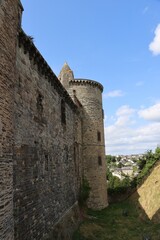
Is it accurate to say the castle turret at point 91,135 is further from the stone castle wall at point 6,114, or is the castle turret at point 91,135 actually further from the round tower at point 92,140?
the stone castle wall at point 6,114

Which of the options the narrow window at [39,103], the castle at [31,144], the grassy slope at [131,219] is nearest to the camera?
the castle at [31,144]

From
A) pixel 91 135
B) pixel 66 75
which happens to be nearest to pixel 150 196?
pixel 91 135

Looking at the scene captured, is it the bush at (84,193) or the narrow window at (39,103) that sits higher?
the narrow window at (39,103)

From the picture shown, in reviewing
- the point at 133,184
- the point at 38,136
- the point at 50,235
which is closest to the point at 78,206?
the point at 50,235

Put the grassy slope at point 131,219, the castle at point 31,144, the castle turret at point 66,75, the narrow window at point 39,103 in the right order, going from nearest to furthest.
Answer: the castle at point 31,144 → the narrow window at point 39,103 → the grassy slope at point 131,219 → the castle turret at point 66,75

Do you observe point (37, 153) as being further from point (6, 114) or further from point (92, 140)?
point (92, 140)

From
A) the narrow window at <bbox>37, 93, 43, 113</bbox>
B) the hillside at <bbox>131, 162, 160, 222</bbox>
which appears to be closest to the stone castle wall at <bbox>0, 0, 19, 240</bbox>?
the narrow window at <bbox>37, 93, 43, 113</bbox>

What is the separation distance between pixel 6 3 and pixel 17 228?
20.1ft

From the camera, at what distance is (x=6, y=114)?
6203 millimetres

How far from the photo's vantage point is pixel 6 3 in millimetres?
6492

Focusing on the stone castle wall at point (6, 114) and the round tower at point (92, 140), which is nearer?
the stone castle wall at point (6, 114)

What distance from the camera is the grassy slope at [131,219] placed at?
1423 cm

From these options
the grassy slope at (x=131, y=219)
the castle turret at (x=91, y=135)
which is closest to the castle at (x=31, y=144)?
the grassy slope at (x=131, y=219)

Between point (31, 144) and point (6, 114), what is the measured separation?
2890 mm
